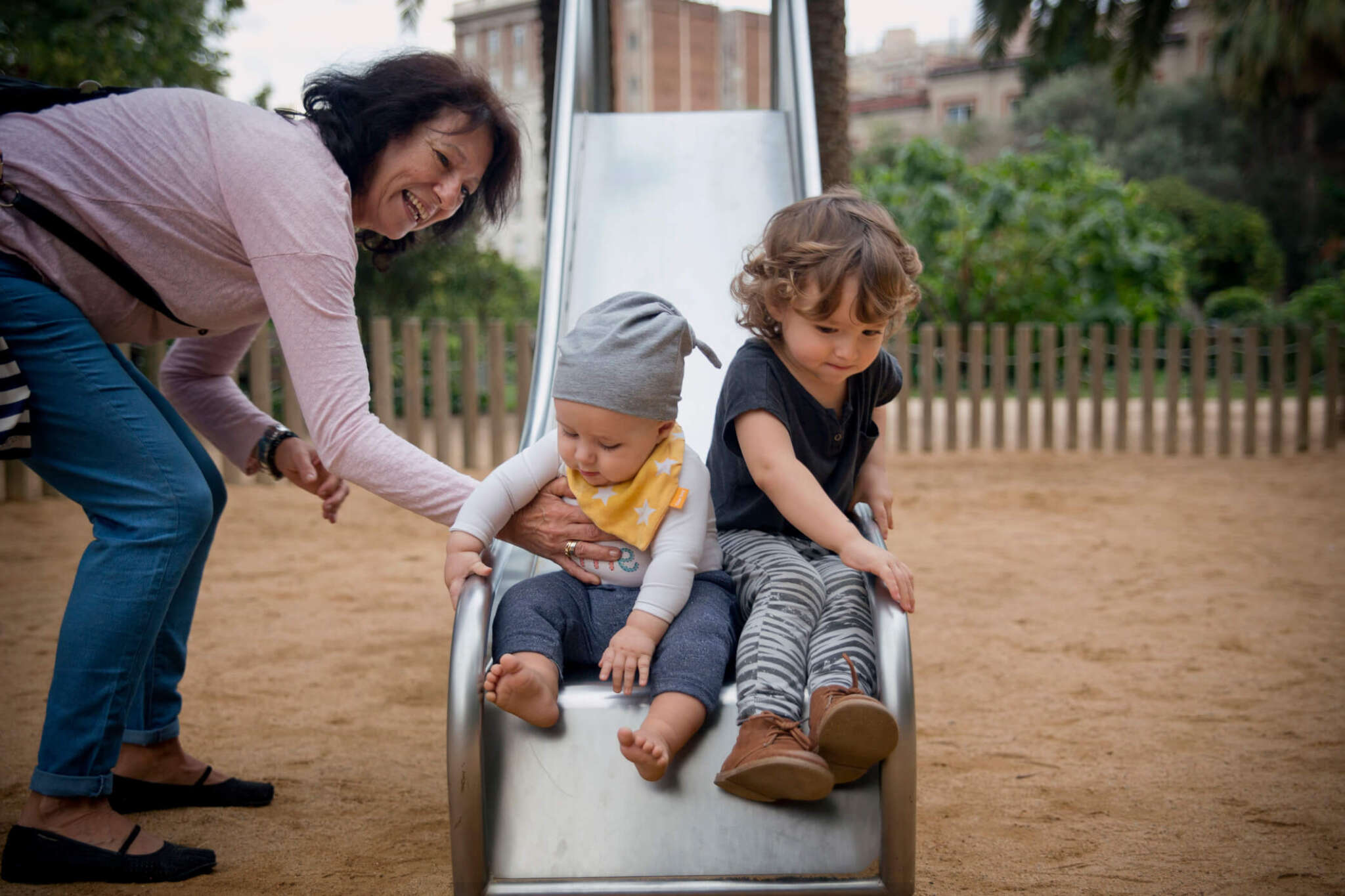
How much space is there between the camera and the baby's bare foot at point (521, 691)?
1.77 m

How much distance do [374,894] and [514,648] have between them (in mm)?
664

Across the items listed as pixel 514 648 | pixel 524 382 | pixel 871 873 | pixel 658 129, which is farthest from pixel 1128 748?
pixel 524 382

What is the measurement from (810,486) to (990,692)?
1.85m

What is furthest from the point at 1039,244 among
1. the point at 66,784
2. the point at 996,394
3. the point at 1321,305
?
the point at 66,784

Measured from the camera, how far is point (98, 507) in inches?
78.4

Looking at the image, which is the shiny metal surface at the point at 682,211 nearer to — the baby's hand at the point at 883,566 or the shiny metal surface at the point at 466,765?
the baby's hand at the point at 883,566

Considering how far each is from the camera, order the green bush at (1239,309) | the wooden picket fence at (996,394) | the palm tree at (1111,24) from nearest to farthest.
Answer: the wooden picket fence at (996,394), the palm tree at (1111,24), the green bush at (1239,309)

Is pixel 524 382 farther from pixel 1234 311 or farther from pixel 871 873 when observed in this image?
pixel 1234 311

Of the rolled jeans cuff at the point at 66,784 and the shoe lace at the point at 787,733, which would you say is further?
the rolled jeans cuff at the point at 66,784

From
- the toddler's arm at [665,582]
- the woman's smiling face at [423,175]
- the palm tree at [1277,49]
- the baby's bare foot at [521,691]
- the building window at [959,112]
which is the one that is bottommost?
the baby's bare foot at [521,691]

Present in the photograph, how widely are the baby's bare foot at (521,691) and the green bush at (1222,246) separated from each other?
1917cm

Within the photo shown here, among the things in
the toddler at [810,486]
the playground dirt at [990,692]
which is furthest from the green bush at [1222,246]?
the toddler at [810,486]

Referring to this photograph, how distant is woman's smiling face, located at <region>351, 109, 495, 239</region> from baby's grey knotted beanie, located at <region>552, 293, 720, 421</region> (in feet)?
1.24

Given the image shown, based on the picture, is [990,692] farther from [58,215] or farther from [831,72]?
[831,72]
